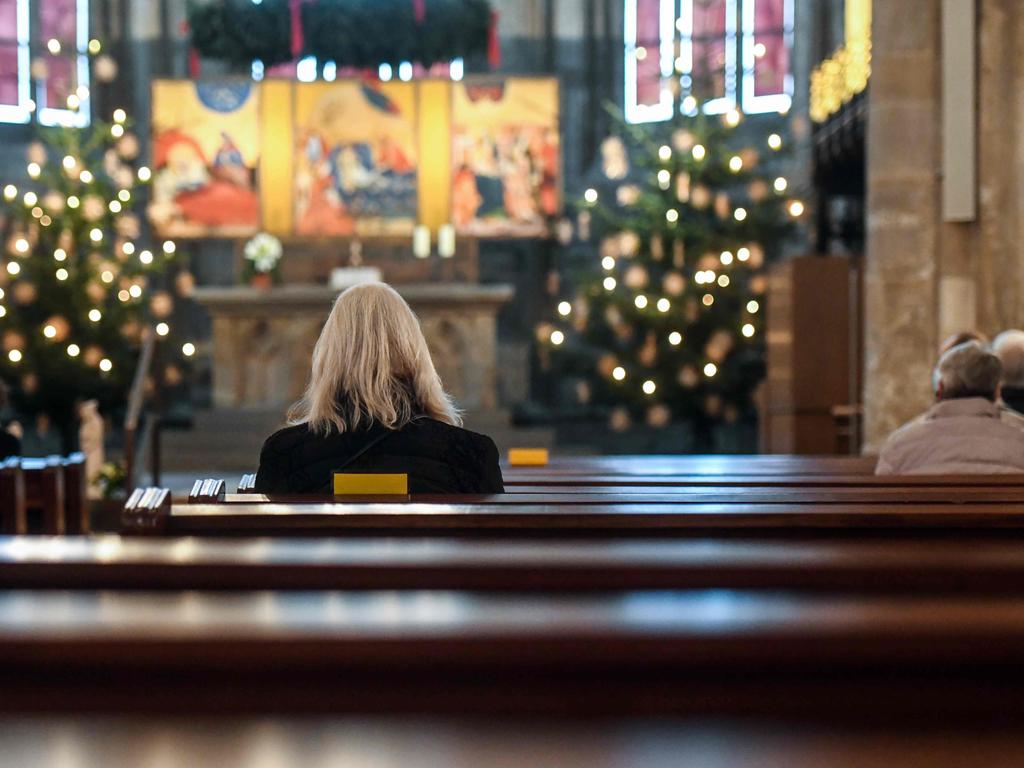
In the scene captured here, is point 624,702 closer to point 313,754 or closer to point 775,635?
point 775,635

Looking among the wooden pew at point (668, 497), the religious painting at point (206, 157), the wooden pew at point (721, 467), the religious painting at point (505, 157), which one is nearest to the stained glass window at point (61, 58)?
the religious painting at point (206, 157)

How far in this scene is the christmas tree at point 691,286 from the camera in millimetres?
14055

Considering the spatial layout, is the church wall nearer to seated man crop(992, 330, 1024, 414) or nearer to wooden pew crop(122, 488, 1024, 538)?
seated man crop(992, 330, 1024, 414)

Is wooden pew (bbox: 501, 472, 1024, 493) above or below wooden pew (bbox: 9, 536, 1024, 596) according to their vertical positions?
below

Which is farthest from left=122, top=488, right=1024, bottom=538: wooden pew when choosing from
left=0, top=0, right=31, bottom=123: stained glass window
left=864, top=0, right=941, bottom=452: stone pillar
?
left=0, top=0, right=31, bottom=123: stained glass window

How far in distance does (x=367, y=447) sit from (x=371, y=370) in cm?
17

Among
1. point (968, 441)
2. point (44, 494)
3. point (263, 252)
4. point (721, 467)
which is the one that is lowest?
point (44, 494)

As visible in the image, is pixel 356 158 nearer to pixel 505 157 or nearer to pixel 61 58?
pixel 505 157

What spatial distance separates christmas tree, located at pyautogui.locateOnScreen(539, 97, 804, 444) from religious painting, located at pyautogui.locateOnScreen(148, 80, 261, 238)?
3.77 m

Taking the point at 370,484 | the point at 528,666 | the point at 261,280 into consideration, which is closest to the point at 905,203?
the point at 370,484

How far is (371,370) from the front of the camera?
3.40 meters

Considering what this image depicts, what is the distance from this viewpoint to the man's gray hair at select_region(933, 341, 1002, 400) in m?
4.50

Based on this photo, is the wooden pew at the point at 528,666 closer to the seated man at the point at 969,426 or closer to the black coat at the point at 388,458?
the black coat at the point at 388,458

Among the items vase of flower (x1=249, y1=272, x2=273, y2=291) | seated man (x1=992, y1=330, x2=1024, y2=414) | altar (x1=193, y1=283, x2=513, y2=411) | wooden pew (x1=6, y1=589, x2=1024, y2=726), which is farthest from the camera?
vase of flower (x1=249, y1=272, x2=273, y2=291)
